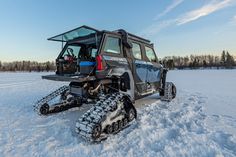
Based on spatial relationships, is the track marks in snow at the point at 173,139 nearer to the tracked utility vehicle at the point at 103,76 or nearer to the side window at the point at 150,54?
the tracked utility vehicle at the point at 103,76

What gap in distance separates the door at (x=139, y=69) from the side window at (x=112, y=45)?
2.32 feet

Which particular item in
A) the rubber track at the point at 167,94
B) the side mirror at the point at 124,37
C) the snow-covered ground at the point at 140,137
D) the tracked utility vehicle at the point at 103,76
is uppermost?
the side mirror at the point at 124,37

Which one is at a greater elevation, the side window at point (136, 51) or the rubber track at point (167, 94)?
the side window at point (136, 51)

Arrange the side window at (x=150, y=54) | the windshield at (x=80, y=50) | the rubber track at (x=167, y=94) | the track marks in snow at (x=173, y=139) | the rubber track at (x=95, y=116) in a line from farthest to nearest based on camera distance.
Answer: the rubber track at (x=167, y=94) → the side window at (x=150, y=54) → the windshield at (x=80, y=50) → the rubber track at (x=95, y=116) → the track marks in snow at (x=173, y=139)

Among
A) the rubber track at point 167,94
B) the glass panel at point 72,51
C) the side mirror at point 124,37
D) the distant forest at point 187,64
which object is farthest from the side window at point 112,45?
the distant forest at point 187,64

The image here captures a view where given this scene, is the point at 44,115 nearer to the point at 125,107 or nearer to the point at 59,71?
the point at 59,71

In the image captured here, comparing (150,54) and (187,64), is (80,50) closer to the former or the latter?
(150,54)

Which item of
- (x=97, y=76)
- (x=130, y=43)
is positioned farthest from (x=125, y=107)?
(x=130, y=43)

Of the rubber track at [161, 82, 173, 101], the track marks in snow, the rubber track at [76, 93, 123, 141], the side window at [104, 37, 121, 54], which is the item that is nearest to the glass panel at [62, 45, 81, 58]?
the side window at [104, 37, 121, 54]

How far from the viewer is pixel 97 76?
4.27m

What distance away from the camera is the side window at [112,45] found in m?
4.53

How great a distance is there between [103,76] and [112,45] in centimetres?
86

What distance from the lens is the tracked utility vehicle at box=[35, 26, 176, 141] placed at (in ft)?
12.3

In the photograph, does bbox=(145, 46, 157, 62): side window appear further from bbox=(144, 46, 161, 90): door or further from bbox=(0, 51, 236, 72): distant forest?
bbox=(0, 51, 236, 72): distant forest
